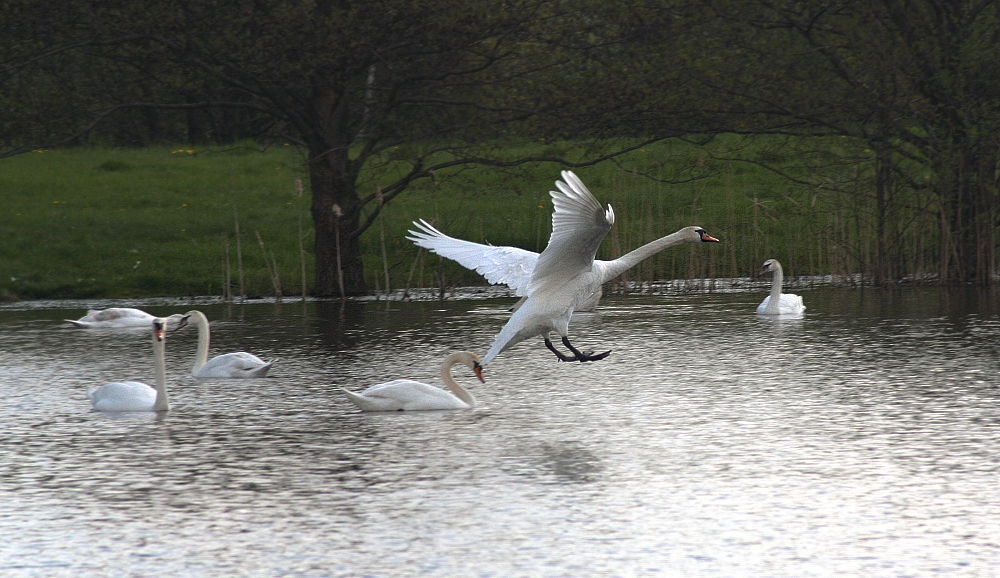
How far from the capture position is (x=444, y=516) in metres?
6.54

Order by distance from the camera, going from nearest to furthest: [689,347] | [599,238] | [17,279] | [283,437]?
[283,437] < [599,238] < [689,347] < [17,279]

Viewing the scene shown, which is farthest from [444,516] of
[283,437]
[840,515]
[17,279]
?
[17,279]

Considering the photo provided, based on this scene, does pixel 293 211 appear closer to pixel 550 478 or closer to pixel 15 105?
pixel 15 105

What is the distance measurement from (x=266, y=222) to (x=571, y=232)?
16353 mm

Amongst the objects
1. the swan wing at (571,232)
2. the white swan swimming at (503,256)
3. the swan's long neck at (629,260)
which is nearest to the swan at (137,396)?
the white swan swimming at (503,256)

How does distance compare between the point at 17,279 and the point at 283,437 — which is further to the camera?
the point at 17,279

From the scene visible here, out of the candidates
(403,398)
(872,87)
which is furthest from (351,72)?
(403,398)

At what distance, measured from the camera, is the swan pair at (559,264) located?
32.0 ft

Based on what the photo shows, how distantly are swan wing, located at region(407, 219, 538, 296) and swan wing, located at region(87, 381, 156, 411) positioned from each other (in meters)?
3.26

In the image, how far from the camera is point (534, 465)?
7.66 m

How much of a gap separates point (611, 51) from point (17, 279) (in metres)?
10.5

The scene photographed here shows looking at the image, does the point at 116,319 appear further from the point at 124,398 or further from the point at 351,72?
the point at 124,398

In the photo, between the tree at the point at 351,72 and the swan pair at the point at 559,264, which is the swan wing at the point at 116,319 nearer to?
the tree at the point at 351,72

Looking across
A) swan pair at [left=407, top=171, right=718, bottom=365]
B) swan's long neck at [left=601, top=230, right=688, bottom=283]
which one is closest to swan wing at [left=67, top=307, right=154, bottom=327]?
swan pair at [left=407, top=171, right=718, bottom=365]
